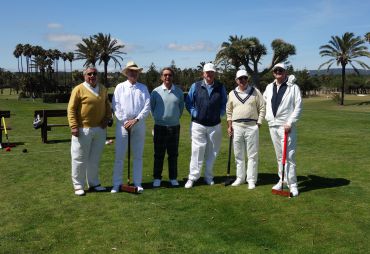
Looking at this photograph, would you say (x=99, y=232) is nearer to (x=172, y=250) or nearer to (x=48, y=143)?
(x=172, y=250)

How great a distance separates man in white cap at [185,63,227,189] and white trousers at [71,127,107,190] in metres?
1.60

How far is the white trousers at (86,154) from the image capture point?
277 inches

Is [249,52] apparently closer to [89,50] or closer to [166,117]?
[89,50]

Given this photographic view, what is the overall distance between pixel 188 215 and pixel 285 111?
2.31 m

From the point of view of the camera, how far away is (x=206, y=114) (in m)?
7.54

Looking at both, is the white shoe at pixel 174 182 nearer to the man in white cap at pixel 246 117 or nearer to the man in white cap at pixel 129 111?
the man in white cap at pixel 129 111

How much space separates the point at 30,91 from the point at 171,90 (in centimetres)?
7349

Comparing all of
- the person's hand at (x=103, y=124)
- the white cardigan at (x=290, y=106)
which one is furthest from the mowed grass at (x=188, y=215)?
the white cardigan at (x=290, y=106)

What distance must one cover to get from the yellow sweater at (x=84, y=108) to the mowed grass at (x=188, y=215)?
1.19 meters

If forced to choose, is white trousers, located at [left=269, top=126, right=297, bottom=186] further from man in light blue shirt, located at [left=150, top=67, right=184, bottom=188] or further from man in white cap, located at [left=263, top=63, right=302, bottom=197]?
man in light blue shirt, located at [left=150, top=67, right=184, bottom=188]

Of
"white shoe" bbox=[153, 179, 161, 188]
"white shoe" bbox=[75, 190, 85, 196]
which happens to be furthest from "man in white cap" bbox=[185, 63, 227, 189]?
"white shoe" bbox=[75, 190, 85, 196]

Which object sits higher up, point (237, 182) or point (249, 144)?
point (249, 144)

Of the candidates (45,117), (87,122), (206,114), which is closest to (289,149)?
(206,114)

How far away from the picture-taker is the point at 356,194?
7082mm
